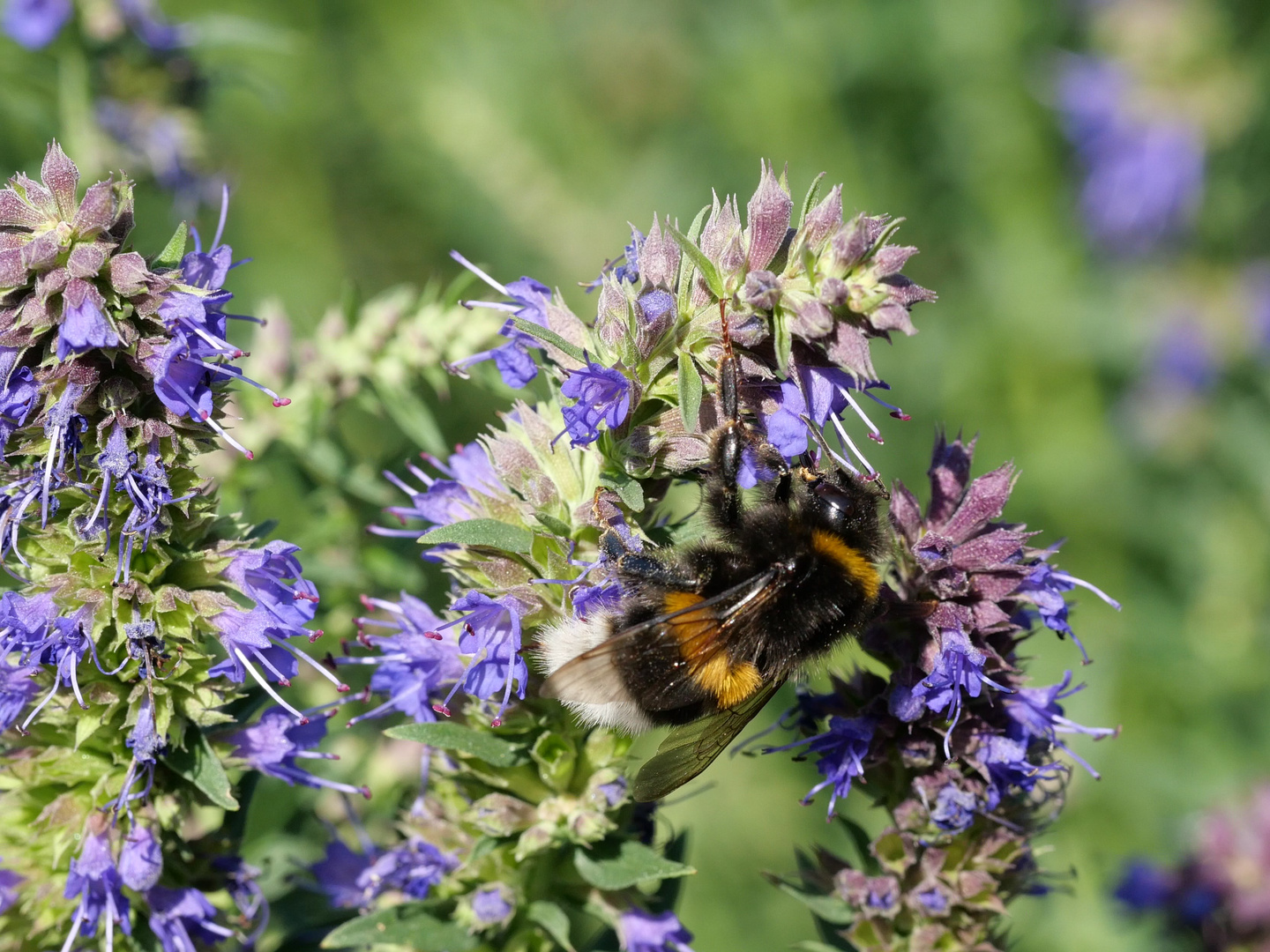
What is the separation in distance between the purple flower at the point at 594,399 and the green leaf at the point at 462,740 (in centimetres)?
82

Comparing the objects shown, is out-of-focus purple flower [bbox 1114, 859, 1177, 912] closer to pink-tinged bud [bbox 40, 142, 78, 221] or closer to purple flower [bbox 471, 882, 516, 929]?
purple flower [bbox 471, 882, 516, 929]

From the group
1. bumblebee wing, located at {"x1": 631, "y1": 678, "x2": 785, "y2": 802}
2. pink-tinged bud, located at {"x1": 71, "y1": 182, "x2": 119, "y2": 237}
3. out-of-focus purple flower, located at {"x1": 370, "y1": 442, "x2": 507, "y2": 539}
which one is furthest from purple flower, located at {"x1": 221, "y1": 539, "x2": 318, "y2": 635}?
bumblebee wing, located at {"x1": 631, "y1": 678, "x2": 785, "y2": 802}

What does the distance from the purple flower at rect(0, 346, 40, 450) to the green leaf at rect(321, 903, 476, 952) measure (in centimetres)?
152

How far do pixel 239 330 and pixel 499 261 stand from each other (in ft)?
10.2

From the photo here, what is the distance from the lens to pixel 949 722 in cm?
349

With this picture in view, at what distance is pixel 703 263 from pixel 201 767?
1792 millimetres

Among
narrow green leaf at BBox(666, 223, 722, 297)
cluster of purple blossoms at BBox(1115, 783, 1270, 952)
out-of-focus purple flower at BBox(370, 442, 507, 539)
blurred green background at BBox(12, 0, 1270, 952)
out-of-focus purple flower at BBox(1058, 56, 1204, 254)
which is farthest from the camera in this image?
out-of-focus purple flower at BBox(1058, 56, 1204, 254)

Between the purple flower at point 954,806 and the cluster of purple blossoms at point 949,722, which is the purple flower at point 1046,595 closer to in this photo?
the cluster of purple blossoms at point 949,722

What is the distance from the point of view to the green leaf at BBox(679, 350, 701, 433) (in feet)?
10.3

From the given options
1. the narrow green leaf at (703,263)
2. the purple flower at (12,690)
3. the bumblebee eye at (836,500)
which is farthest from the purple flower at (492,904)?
the narrow green leaf at (703,263)

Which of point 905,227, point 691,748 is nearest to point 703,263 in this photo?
point 691,748

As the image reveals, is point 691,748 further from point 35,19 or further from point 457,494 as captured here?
point 35,19

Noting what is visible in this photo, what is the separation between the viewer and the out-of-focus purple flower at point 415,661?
137 inches

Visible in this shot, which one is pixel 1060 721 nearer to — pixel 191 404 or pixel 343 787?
pixel 343 787
